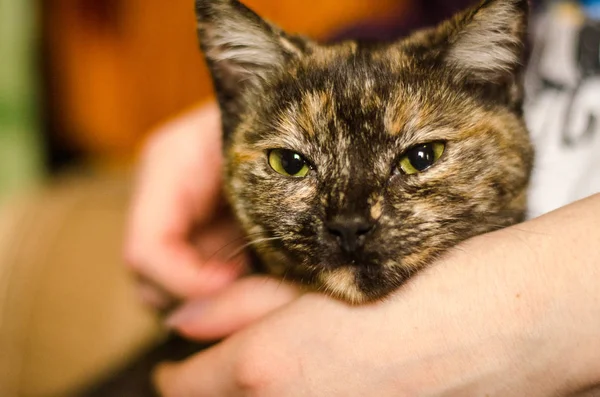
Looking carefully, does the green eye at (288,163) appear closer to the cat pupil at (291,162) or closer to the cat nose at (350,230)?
the cat pupil at (291,162)

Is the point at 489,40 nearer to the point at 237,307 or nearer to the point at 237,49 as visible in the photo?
the point at 237,49

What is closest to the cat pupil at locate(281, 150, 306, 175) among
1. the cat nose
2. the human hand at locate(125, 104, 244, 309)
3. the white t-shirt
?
the cat nose

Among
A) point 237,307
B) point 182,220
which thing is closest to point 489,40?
point 237,307

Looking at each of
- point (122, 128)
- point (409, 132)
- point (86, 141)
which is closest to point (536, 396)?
point (409, 132)

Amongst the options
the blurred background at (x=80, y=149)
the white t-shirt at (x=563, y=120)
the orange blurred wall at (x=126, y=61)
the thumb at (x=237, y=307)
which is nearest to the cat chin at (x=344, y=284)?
the thumb at (x=237, y=307)

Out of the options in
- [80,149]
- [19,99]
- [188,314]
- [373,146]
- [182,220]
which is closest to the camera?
[373,146]

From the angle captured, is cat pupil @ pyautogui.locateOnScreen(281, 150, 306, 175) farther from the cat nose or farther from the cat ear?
the cat ear
